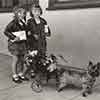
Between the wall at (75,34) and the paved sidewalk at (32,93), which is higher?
the wall at (75,34)

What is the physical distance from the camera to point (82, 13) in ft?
18.0

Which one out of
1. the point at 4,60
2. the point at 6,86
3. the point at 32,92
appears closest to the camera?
the point at 32,92

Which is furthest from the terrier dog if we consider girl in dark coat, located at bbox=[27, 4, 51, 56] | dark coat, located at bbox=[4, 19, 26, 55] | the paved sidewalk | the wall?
the wall

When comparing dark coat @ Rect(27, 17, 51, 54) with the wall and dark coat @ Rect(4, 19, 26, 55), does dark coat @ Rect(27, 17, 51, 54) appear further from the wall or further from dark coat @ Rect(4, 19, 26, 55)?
the wall

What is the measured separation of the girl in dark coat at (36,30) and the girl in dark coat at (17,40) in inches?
6.0

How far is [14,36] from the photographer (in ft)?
14.4

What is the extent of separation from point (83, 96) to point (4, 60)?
12.4 feet

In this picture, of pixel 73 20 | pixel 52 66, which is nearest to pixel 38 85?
pixel 52 66

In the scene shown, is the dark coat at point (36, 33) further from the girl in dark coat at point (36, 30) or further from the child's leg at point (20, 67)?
the child's leg at point (20, 67)

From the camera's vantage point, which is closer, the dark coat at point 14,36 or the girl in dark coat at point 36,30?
the dark coat at point 14,36

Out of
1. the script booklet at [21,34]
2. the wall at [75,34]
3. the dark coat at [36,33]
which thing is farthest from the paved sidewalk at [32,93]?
the wall at [75,34]

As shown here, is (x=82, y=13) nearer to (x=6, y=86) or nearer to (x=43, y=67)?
(x=43, y=67)

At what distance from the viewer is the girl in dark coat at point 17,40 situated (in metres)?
4.41

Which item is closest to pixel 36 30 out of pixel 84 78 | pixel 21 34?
pixel 21 34
